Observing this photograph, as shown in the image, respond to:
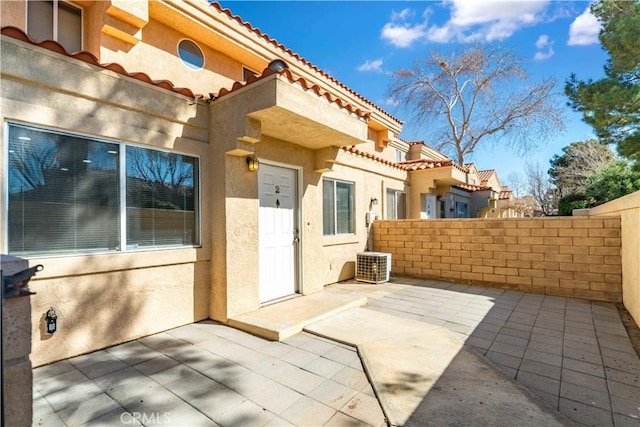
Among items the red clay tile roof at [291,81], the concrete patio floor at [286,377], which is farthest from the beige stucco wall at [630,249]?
the red clay tile roof at [291,81]

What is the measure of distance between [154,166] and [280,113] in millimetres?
2117

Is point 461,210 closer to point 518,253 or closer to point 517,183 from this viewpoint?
point 518,253

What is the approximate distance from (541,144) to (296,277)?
22009mm

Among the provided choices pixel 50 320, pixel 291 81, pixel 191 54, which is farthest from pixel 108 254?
pixel 191 54

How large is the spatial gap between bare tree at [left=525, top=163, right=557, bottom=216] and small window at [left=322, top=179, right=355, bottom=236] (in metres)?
23.8

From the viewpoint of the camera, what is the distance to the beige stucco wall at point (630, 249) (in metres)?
4.93

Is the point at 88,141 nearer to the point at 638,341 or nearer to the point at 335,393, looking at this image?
the point at 335,393

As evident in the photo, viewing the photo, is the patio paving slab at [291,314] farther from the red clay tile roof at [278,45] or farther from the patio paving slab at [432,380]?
the red clay tile roof at [278,45]

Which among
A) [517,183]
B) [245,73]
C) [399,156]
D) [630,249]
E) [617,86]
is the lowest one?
[630,249]

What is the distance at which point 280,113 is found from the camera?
4629 millimetres

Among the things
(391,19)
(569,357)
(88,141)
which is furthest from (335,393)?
(391,19)

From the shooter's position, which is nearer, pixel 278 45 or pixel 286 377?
pixel 286 377

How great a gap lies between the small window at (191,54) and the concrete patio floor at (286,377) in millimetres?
5793

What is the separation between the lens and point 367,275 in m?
8.30
